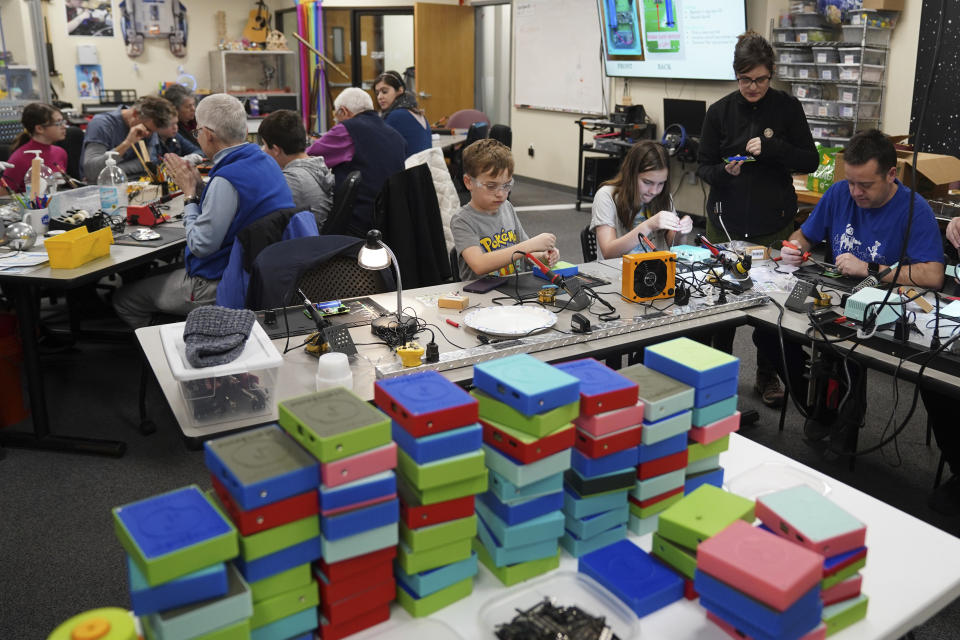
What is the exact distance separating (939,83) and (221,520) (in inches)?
204

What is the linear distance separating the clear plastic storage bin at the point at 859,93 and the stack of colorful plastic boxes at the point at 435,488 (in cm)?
500

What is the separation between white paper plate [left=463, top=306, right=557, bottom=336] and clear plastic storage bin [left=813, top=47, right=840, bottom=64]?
4.10 m

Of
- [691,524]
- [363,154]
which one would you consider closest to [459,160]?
[363,154]

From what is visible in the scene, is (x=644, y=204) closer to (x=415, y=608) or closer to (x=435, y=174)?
(x=435, y=174)

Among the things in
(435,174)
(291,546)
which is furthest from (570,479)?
(435,174)

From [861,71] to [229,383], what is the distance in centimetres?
484

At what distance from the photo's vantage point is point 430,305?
242 cm

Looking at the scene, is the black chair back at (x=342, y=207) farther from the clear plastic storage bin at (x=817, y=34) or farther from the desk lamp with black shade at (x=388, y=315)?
the clear plastic storage bin at (x=817, y=34)

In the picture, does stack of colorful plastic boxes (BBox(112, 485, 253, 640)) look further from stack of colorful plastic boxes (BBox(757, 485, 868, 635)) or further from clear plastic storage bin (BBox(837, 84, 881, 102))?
clear plastic storage bin (BBox(837, 84, 881, 102))

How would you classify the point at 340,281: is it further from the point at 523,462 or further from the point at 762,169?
the point at 762,169

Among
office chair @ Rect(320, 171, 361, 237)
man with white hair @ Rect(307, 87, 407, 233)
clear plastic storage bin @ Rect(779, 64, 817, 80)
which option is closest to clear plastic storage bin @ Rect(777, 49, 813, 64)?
clear plastic storage bin @ Rect(779, 64, 817, 80)

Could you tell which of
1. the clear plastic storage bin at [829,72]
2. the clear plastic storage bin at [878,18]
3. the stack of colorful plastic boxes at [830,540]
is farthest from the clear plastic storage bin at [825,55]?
the stack of colorful plastic boxes at [830,540]

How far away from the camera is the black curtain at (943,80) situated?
4.66m

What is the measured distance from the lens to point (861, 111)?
17.2 feet
